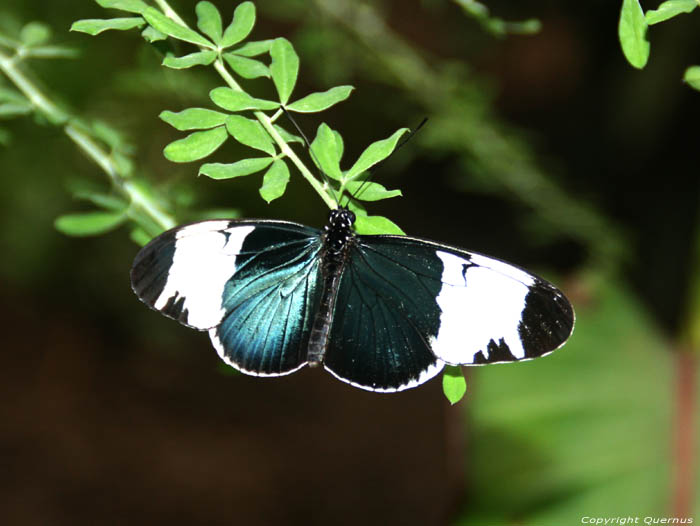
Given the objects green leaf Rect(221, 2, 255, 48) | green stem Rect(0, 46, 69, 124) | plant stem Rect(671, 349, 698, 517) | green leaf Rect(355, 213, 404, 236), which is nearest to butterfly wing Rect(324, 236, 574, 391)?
green leaf Rect(355, 213, 404, 236)

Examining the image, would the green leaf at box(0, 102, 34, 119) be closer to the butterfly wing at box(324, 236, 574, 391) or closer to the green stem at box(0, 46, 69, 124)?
the green stem at box(0, 46, 69, 124)

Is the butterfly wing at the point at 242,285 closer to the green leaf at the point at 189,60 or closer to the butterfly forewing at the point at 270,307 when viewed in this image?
the butterfly forewing at the point at 270,307

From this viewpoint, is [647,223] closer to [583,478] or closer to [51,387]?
[583,478]

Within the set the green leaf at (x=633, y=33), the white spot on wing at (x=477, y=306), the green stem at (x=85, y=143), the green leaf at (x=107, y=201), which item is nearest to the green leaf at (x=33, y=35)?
the green stem at (x=85, y=143)

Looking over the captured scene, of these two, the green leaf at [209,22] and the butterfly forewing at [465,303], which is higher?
the green leaf at [209,22]

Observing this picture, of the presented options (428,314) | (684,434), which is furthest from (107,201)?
(684,434)

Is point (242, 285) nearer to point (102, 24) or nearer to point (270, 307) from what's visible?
point (270, 307)

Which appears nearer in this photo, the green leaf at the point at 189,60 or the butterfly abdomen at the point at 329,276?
the green leaf at the point at 189,60
